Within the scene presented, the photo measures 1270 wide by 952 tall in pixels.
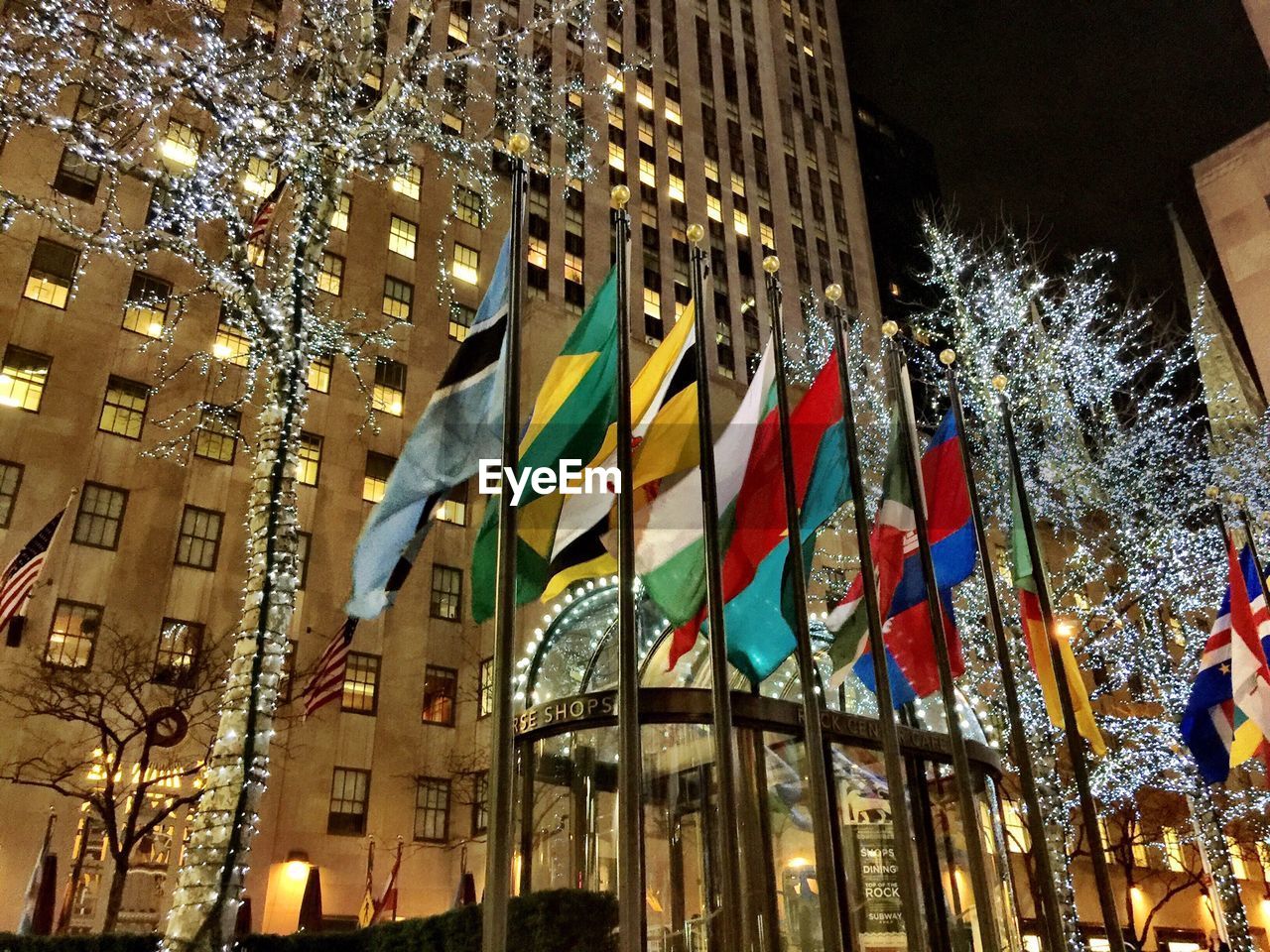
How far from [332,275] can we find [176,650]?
15178 mm

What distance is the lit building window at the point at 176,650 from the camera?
26186 millimetres

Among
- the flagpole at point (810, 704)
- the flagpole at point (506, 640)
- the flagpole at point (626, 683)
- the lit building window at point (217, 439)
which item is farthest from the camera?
the lit building window at point (217, 439)

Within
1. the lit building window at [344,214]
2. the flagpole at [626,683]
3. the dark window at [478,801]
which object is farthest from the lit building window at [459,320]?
the flagpole at [626,683]

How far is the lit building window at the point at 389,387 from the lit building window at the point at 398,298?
2288 millimetres

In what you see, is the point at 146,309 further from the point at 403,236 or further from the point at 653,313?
the point at 653,313

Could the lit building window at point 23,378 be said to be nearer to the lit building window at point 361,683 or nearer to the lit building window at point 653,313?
the lit building window at point 361,683

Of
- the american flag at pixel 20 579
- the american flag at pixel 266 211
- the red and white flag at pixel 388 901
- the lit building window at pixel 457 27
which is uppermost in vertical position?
the lit building window at pixel 457 27

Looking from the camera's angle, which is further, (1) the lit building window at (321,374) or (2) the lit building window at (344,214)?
(2) the lit building window at (344,214)

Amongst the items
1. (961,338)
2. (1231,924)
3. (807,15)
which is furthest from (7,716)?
(807,15)

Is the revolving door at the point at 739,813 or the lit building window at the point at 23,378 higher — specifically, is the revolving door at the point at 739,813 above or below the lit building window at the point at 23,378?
below

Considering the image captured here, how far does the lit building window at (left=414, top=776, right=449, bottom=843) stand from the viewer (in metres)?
30.3

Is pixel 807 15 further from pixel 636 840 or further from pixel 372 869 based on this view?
pixel 636 840

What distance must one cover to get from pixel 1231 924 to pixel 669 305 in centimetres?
3675

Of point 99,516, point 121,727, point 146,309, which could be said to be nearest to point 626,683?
point 121,727
